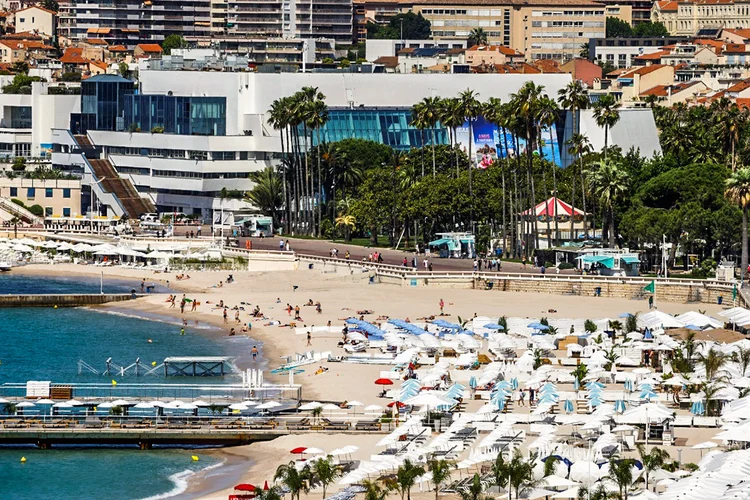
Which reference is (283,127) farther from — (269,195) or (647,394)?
(647,394)

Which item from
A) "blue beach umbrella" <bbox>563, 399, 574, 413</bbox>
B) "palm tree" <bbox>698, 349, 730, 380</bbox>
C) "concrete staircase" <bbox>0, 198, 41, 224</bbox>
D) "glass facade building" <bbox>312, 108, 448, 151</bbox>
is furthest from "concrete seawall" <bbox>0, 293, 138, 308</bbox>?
"glass facade building" <bbox>312, 108, 448, 151</bbox>

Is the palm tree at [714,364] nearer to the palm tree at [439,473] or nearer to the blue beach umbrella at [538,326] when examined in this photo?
the blue beach umbrella at [538,326]

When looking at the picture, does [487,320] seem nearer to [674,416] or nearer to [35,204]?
[674,416]

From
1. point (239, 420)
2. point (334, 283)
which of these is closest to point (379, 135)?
point (334, 283)

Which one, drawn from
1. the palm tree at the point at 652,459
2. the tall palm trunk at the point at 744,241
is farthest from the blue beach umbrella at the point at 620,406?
the tall palm trunk at the point at 744,241

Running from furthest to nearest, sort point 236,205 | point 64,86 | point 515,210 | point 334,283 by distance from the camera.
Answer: point 64,86, point 236,205, point 515,210, point 334,283

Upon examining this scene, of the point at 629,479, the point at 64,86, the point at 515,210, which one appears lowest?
the point at 629,479
